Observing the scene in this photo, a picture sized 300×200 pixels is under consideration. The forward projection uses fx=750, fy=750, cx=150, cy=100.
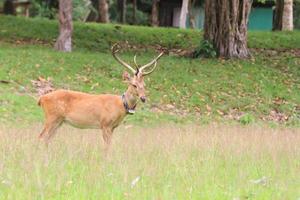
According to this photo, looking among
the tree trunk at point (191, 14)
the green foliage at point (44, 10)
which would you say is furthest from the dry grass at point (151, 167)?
the tree trunk at point (191, 14)

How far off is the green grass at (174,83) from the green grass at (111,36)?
1917 millimetres

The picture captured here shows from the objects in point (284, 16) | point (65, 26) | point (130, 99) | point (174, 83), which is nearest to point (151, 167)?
point (130, 99)

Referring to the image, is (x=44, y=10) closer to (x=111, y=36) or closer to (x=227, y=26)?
(x=111, y=36)

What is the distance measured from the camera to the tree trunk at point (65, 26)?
2211cm

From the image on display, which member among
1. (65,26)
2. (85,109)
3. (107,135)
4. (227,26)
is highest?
(227,26)

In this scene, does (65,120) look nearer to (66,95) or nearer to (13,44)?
(66,95)

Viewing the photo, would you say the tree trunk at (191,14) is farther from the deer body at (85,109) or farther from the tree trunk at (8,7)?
the deer body at (85,109)

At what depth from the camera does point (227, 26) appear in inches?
925

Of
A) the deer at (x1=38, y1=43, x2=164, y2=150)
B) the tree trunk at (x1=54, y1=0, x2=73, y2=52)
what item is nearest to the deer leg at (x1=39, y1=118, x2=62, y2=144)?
the deer at (x1=38, y1=43, x2=164, y2=150)

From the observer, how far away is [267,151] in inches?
424

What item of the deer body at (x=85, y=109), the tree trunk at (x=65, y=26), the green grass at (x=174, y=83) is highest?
the tree trunk at (x=65, y=26)

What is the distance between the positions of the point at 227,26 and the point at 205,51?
1039 mm

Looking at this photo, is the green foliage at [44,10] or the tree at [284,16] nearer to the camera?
the tree at [284,16]

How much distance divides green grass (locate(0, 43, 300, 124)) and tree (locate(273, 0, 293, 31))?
7904 millimetres
